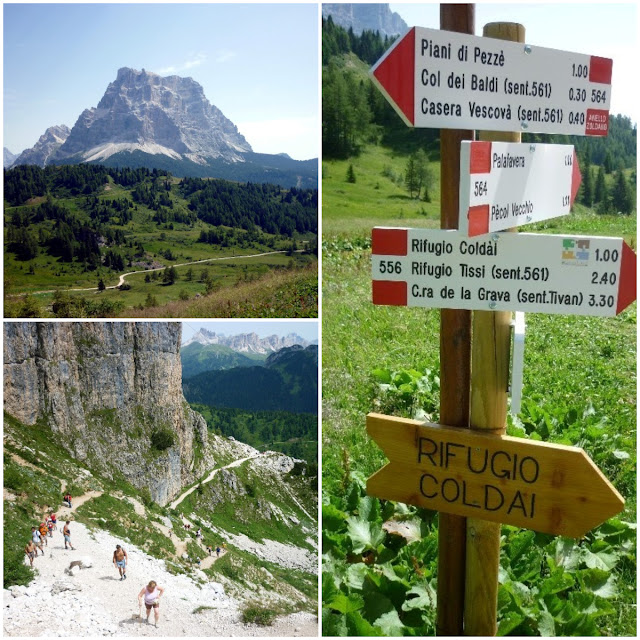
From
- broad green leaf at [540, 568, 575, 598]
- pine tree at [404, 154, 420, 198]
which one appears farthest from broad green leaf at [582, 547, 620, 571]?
pine tree at [404, 154, 420, 198]

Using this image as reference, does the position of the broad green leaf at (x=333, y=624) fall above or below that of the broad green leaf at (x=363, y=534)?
below

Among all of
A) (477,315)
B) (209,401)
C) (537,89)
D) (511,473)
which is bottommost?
(209,401)

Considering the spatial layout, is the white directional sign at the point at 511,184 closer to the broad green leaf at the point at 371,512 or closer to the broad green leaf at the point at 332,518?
the broad green leaf at the point at 371,512

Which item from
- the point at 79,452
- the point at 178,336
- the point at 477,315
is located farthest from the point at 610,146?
the point at 477,315

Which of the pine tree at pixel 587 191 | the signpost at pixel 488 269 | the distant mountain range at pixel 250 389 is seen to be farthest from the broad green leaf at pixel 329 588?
the pine tree at pixel 587 191

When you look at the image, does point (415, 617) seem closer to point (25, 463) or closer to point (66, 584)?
point (66, 584)

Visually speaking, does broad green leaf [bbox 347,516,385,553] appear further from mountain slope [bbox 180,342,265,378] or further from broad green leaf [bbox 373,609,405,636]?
mountain slope [bbox 180,342,265,378]
